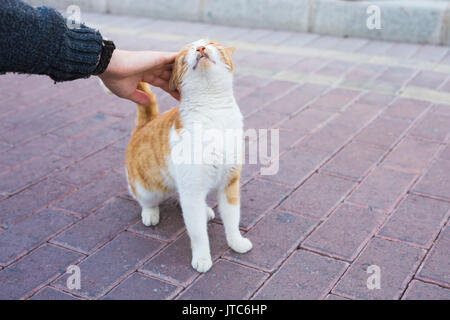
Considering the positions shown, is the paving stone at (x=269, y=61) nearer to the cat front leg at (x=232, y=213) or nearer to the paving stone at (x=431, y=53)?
the paving stone at (x=431, y=53)

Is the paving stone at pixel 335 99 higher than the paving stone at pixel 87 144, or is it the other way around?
the paving stone at pixel 335 99

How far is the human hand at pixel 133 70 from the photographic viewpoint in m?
2.48

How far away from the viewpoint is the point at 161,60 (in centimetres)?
251

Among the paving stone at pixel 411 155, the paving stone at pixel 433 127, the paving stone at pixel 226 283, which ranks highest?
the paving stone at pixel 433 127

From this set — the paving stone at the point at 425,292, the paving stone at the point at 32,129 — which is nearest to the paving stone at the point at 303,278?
the paving stone at the point at 425,292

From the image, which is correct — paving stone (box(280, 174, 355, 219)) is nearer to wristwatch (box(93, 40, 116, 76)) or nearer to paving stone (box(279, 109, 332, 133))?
paving stone (box(279, 109, 332, 133))

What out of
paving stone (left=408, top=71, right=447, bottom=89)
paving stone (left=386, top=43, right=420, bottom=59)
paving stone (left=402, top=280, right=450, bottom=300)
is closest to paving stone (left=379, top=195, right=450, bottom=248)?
paving stone (left=402, top=280, right=450, bottom=300)

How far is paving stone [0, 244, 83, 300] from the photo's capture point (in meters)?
2.36

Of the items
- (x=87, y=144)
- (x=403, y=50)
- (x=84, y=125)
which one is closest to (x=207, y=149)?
(x=87, y=144)

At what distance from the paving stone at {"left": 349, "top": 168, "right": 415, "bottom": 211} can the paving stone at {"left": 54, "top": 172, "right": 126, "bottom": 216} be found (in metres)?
1.47

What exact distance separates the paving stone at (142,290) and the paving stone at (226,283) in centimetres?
8

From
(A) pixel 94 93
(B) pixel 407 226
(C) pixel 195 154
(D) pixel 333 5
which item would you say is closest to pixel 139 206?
(C) pixel 195 154

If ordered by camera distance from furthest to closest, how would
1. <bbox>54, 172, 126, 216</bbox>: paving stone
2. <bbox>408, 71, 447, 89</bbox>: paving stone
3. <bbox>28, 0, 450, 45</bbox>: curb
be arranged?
<bbox>28, 0, 450, 45</bbox>: curb
<bbox>408, 71, 447, 89</bbox>: paving stone
<bbox>54, 172, 126, 216</bbox>: paving stone
